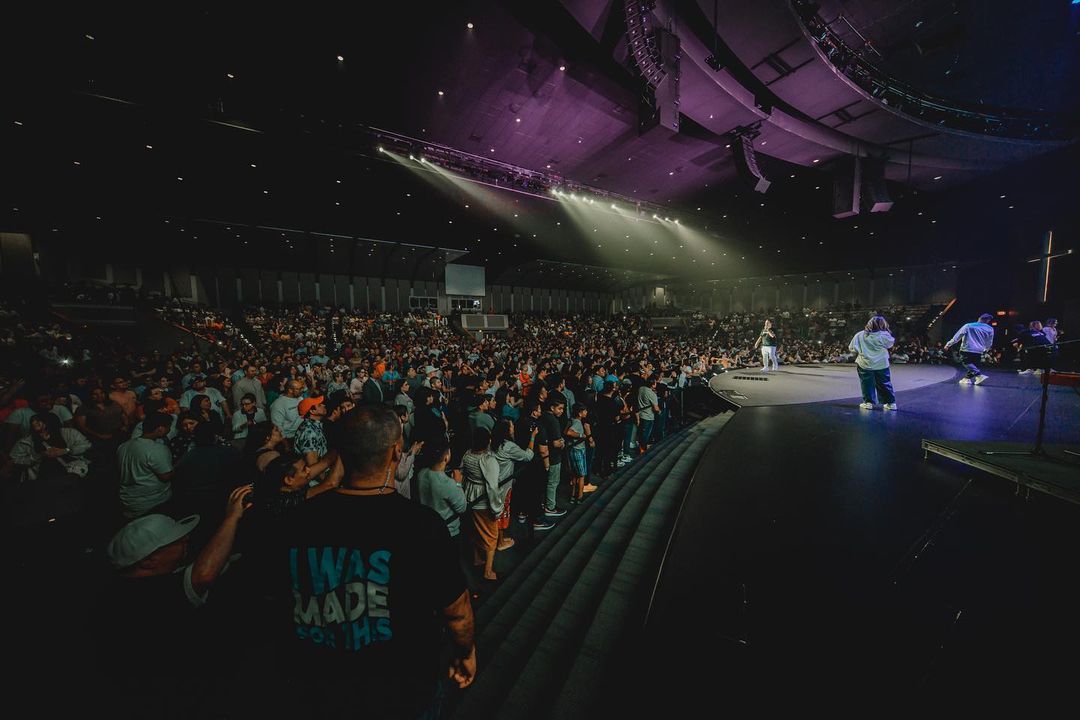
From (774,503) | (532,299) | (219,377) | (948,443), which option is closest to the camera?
(774,503)

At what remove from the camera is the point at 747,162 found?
8398mm

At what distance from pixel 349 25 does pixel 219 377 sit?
21.3 feet

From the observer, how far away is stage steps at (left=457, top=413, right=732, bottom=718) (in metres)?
1.59

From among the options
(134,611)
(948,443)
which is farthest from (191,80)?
(948,443)

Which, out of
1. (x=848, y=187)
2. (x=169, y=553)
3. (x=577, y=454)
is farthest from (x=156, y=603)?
(x=848, y=187)

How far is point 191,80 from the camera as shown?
6723 mm

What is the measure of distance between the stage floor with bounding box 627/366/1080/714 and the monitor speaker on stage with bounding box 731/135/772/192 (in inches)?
298

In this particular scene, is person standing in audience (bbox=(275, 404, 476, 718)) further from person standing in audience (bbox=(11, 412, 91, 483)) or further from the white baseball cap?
person standing in audience (bbox=(11, 412, 91, 483))

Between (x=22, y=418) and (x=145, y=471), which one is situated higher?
(x=22, y=418)

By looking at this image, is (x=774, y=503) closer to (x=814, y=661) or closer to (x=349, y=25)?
(x=814, y=661)

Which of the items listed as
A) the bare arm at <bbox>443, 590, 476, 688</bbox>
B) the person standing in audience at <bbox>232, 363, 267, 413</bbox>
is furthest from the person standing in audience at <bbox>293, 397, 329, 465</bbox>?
the person standing in audience at <bbox>232, 363, 267, 413</bbox>

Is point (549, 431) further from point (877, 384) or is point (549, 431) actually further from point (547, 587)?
point (877, 384)

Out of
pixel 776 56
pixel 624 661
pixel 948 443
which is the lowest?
pixel 624 661

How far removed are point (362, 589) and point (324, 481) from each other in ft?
6.91
